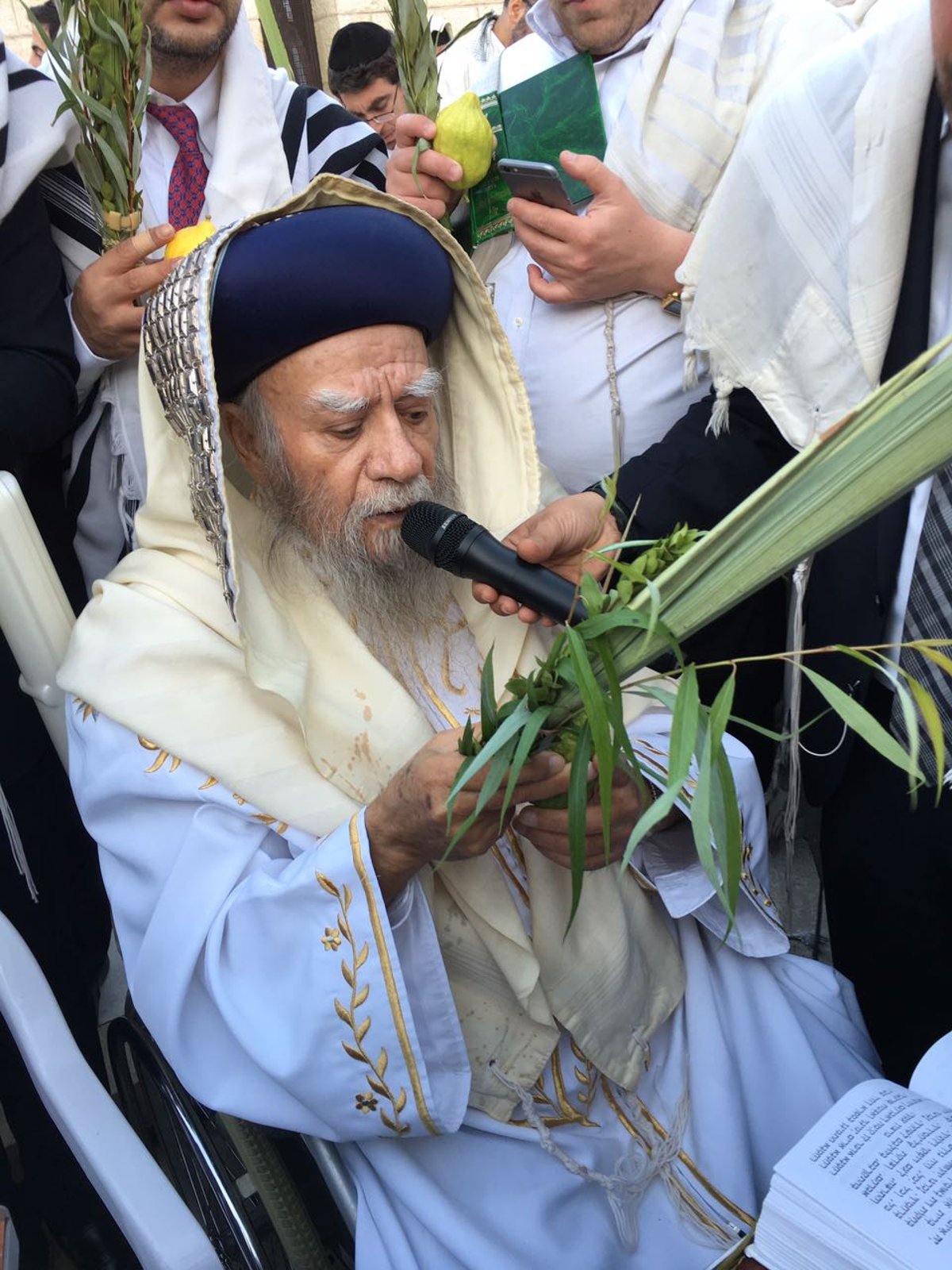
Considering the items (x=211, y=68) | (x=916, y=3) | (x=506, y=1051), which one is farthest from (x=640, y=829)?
(x=211, y=68)

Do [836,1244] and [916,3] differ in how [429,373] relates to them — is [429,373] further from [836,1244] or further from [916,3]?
[836,1244]

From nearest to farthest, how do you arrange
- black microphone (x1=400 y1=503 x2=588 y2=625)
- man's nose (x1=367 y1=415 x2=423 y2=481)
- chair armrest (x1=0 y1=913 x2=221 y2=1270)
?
1. chair armrest (x1=0 y1=913 x2=221 y2=1270)
2. black microphone (x1=400 y1=503 x2=588 y2=625)
3. man's nose (x1=367 y1=415 x2=423 y2=481)

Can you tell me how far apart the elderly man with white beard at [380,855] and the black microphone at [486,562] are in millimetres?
264

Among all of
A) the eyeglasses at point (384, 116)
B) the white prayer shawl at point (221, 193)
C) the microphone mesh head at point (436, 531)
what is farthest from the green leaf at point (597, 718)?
the eyeglasses at point (384, 116)

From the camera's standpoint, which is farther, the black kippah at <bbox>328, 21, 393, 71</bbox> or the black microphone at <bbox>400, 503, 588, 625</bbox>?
the black kippah at <bbox>328, 21, 393, 71</bbox>

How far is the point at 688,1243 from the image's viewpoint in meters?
2.07

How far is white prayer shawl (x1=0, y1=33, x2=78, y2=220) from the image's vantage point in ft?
8.93

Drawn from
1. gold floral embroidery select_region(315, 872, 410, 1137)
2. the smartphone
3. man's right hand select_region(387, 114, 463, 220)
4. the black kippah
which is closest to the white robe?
gold floral embroidery select_region(315, 872, 410, 1137)

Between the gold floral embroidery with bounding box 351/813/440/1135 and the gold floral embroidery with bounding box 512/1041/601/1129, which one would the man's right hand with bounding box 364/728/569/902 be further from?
the gold floral embroidery with bounding box 512/1041/601/1129

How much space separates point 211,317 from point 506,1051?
1533 mm

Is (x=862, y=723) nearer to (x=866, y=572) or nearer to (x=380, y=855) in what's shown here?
(x=380, y=855)

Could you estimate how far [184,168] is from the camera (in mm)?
3053

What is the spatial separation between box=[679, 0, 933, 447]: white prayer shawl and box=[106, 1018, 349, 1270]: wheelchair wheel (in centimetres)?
177

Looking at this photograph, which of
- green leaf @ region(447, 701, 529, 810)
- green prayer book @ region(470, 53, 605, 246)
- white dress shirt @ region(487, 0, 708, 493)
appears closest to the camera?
green leaf @ region(447, 701, 529, 810)
